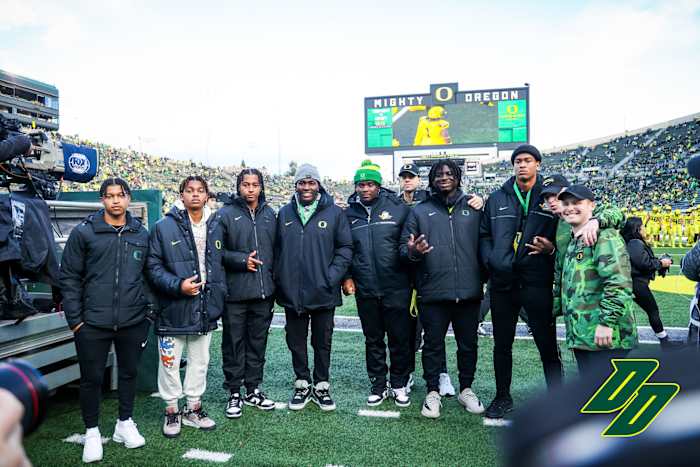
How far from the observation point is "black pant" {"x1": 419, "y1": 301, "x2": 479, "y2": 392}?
12.9ft

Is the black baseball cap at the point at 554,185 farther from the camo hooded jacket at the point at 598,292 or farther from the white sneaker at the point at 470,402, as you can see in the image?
the white sneaker at the point at 470,402

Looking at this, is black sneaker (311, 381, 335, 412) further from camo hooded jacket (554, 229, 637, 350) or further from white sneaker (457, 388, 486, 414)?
camo hooded jacket (554, 229, 637, 350)

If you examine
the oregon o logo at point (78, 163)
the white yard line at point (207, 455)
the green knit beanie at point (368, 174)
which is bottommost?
the white yard line at point (207, 455)

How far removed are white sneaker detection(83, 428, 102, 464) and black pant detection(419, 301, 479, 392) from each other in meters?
2.23

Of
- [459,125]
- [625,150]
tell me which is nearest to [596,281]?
[459,125]

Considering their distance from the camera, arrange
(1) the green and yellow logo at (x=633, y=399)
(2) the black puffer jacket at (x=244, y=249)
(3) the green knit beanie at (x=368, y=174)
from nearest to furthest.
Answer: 1. (1) the green and yellow logo at (x=633, y=399)
2. (2) the black puffer jacket at (x=244, y=249)
3. (3) the green knit beanie at (x=368, y=174)

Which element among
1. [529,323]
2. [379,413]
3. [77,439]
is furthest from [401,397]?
[77,439]

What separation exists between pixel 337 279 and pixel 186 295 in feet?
3.66

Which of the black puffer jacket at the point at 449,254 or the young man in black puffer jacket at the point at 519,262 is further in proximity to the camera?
the black puffer jacket at the point at 449,254

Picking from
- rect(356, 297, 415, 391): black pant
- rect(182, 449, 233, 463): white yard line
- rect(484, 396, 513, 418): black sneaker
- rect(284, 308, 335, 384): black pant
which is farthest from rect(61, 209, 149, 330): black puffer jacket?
rect(484, 396, 513, 418): black sneaker

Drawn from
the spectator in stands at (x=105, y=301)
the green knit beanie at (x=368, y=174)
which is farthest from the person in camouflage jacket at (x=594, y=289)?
the spectator in stands at (x=105, y=301)

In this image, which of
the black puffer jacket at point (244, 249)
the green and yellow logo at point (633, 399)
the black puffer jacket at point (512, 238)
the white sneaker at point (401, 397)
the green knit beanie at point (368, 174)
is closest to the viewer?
the green and yellow logo at point (633, 399)

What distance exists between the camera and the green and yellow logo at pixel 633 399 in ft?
1.66

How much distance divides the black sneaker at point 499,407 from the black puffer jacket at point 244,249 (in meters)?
1.81
